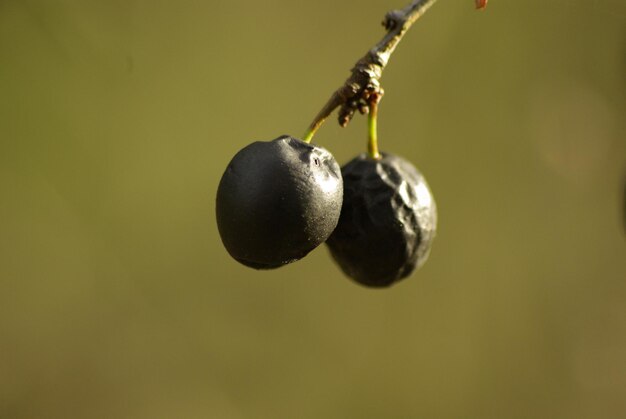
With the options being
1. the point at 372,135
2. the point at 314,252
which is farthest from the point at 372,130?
the point at 314,252

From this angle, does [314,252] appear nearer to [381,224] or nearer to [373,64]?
[381,224]

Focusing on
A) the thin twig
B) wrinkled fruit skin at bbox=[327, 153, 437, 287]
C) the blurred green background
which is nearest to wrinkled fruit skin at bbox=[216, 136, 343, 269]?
the thin twig

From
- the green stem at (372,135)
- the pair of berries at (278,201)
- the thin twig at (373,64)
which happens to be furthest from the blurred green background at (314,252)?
the pair of berries at (278,201)

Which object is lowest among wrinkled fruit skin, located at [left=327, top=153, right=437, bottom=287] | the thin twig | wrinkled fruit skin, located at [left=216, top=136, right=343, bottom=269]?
wrinkled fruit skin, located at [left=216, top=136, right=343, bottom=269]

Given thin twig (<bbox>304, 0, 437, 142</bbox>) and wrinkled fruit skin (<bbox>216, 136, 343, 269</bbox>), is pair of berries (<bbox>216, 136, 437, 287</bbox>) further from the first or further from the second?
thin twig (<bbox>304, 0, 437, 142</bbox>)

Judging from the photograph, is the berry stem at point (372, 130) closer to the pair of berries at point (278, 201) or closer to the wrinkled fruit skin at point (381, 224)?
the wrinkled fruit skin at point (381, 224)

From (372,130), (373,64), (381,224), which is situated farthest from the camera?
(372,130)
